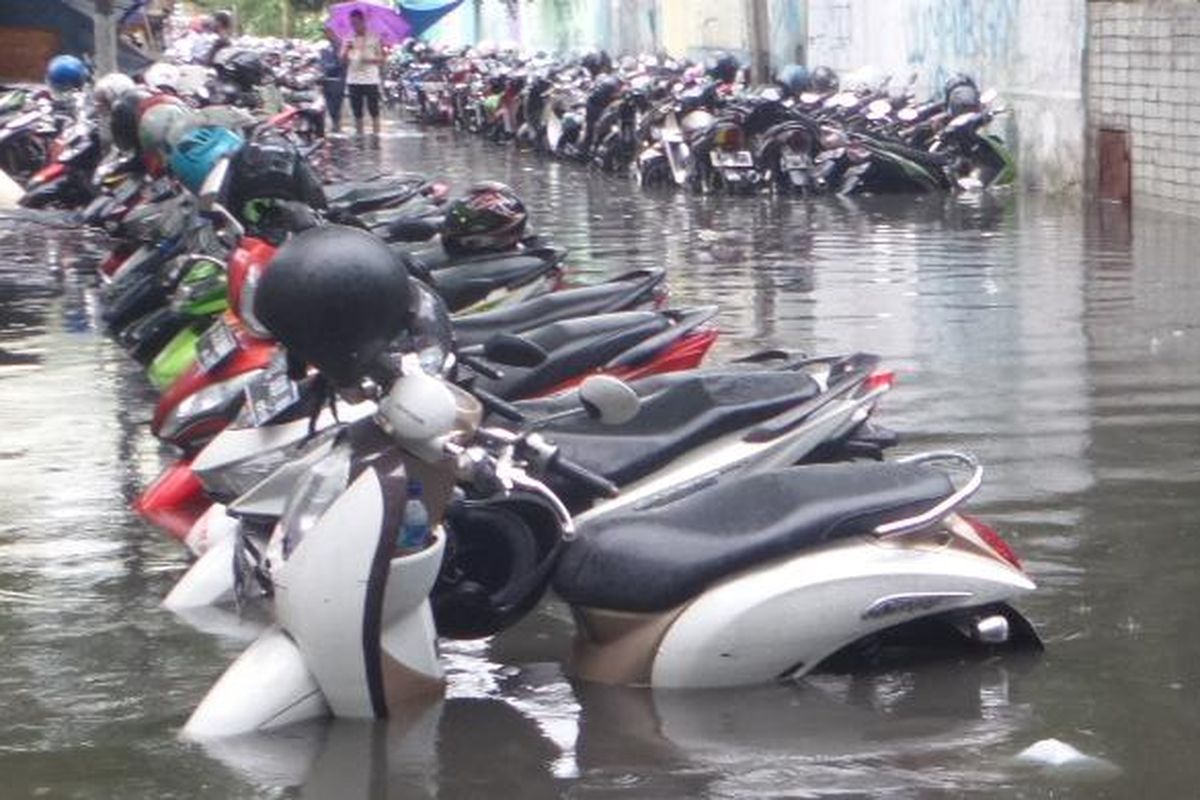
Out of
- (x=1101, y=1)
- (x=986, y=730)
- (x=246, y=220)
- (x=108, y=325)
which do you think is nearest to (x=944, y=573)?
(x=986, y=730)

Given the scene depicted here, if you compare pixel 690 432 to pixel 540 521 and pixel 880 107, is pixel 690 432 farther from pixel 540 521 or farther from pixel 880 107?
pixel 880 107

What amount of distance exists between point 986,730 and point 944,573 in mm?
439

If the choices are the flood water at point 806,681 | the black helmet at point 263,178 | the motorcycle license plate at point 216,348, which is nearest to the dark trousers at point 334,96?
the flood water at point 806,681

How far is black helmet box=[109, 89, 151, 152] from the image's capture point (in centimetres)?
1134

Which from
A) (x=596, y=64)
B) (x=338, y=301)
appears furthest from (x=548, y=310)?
(x=596, y=64)

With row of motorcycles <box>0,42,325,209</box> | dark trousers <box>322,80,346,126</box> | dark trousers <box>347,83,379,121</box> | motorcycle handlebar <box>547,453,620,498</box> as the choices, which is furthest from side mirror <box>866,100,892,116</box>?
motorcycle handlebar <box>547,453,620,498</box>

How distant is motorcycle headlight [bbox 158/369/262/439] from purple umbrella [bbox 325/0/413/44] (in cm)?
2489

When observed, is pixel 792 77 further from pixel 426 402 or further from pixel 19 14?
pixel 426 402

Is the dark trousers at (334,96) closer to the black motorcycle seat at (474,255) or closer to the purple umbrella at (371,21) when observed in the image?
the purple umbrella at (371,21)

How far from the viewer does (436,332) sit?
220 inches

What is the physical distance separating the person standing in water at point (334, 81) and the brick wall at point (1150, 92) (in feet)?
53.8

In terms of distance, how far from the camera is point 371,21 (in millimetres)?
34188

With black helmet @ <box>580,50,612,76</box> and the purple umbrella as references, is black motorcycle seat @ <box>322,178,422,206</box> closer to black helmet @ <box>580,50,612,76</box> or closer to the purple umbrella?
black helmet @ <box>580,50,612,76</box>

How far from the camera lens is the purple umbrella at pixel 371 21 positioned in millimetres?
33125
